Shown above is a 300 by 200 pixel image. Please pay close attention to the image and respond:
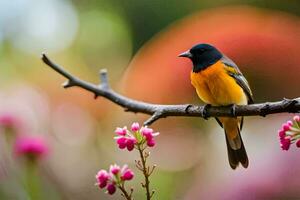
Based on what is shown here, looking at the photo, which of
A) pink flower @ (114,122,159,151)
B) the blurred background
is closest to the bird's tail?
pink flower @ (114,122,159,151)

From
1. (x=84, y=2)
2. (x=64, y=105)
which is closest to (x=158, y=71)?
(x=64, y=105)

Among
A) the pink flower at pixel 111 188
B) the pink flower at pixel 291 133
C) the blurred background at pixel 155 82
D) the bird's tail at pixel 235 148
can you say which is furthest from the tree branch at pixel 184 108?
the blurred background at pixel 155 82

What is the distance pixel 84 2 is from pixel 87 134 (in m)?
1.32

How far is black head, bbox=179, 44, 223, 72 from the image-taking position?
4.85ft

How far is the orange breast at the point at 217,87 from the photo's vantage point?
138cm

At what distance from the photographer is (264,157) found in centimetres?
268

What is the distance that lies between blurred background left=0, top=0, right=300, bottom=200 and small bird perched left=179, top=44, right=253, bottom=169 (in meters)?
0.71

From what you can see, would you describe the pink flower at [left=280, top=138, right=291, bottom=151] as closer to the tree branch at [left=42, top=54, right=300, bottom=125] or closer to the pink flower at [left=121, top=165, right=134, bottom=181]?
the tree branch at [left=42, top=54, right=300, bottom=125]

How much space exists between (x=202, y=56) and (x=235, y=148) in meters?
0.24

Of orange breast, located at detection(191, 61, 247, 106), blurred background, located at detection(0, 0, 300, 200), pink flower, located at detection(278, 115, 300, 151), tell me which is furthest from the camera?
blurred background, located at detection(0, 0, 300, 200)

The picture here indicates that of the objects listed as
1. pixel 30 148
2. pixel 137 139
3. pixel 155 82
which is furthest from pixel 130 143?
pixel 155 82

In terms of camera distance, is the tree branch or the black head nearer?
the tree branch

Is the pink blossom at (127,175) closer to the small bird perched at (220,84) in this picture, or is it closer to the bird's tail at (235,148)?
the bird's tail at (235,148)

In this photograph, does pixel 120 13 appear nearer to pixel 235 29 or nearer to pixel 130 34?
pixel 130 34
